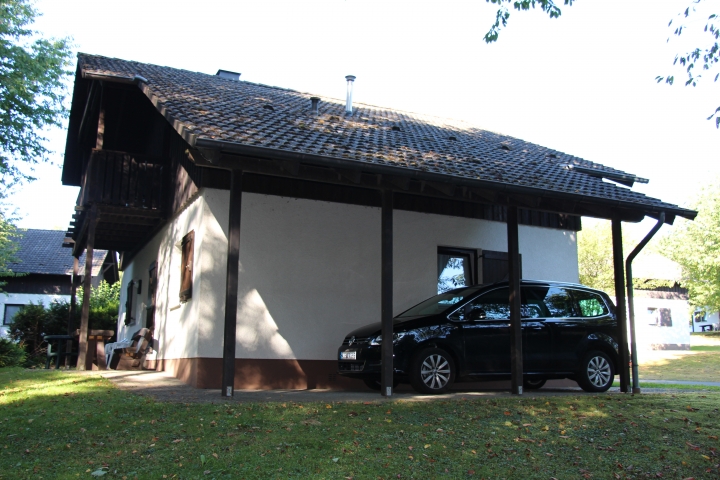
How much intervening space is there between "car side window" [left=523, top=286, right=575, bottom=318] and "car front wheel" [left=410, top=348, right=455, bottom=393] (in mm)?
1777

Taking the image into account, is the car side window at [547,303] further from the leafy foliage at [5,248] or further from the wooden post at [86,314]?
the leafy foliage at [5,248]

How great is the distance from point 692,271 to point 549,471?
39.8 meters

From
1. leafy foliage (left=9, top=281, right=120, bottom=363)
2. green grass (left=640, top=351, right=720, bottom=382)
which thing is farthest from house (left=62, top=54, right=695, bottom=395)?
green grass (left=640, top=351, right=720, bottom=382)

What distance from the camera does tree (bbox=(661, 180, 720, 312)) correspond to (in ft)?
128

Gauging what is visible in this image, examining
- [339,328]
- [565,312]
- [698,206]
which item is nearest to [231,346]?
[339,328]

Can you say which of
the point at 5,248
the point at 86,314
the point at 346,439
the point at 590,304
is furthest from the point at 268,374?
the point at 5,248

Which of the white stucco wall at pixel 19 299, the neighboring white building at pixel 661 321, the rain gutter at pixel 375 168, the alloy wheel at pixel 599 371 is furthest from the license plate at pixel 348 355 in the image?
the white stucco wall at pixel 19 299

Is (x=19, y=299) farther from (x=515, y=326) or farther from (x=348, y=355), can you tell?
(x=515, y=326)

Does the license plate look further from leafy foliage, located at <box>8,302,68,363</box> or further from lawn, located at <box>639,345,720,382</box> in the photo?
leafy foliage, located at <box>8,302,68,363</box>

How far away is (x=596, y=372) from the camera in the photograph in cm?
1081

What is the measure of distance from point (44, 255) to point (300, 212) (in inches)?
1370

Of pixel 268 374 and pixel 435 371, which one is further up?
pixel 435 371

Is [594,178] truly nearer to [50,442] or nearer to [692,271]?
[50,442]

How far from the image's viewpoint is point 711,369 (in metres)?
23.2
